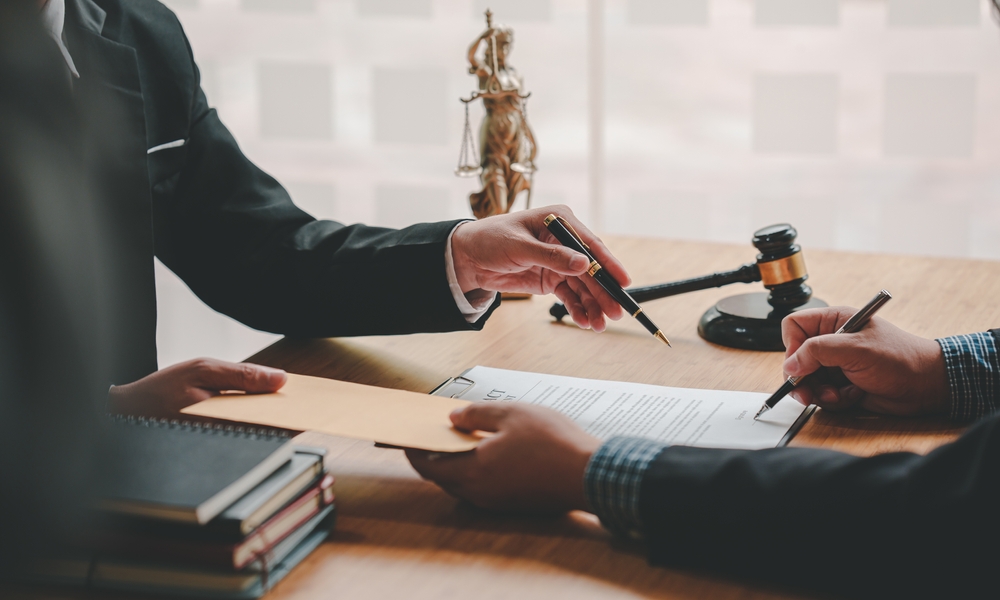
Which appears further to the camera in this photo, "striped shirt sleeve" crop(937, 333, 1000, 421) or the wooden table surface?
"striped shirt sleeve" crop(937, 333, 1000, 421)

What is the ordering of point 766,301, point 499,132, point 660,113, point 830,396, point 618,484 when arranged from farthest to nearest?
point 660,113
point 499,132
point 766,301
point 830,396
point 618,484

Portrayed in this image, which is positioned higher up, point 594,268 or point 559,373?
point 594,268

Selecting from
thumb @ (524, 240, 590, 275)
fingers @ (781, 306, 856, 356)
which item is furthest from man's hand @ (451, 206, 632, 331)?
fingers @ (781, 306, 856, 356)

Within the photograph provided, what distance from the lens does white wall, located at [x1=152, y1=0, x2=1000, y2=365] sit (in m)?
3.60

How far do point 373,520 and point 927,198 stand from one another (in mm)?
4411

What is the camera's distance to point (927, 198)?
4652 mm

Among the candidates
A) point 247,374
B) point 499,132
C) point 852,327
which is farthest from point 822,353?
point 499,132

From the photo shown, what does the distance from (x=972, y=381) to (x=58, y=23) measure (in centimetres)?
128

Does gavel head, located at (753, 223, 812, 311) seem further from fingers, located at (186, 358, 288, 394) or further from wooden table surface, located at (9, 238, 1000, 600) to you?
fingers, located at (186, 358, 288, 394)

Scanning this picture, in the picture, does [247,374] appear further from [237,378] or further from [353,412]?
[353,412]

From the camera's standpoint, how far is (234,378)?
105cm

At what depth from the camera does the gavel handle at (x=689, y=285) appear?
1.44m

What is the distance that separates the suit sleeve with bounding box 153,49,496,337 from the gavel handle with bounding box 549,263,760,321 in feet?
0.57

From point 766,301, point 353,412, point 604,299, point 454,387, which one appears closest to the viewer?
point 353,412
